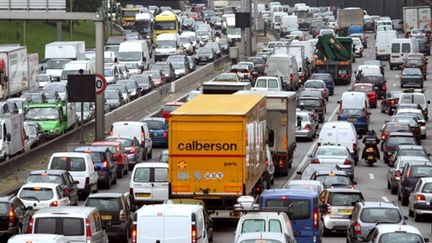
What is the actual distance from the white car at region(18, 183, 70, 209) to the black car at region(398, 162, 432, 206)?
10324 mm

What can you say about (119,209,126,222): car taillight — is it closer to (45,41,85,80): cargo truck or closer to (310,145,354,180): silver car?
(310,145,354,180): silver car

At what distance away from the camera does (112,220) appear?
121ft

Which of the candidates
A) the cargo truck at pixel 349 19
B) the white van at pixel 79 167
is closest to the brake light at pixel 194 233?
the white van at pixel 79 167

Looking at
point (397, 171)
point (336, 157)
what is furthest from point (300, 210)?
point (336, 157)

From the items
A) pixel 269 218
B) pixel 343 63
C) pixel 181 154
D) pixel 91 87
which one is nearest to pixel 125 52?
pixel 343 63

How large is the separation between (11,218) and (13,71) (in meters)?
43.4

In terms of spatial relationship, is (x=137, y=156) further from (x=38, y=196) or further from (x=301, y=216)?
(x=301, y=216)

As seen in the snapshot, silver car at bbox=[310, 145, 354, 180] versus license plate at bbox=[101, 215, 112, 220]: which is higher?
license plate at bbox=[101, 215, 112, 220]

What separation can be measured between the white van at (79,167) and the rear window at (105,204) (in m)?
9.41

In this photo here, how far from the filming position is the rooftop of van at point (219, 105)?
3881cm

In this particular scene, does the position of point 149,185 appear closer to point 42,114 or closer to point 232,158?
point 232,158

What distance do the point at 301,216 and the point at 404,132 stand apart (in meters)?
26.7

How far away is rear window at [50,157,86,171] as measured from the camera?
46844 mm

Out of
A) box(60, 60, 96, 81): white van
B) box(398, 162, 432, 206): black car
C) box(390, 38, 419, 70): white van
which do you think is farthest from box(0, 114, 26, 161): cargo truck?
box(390, 38, 419, 70): white van
